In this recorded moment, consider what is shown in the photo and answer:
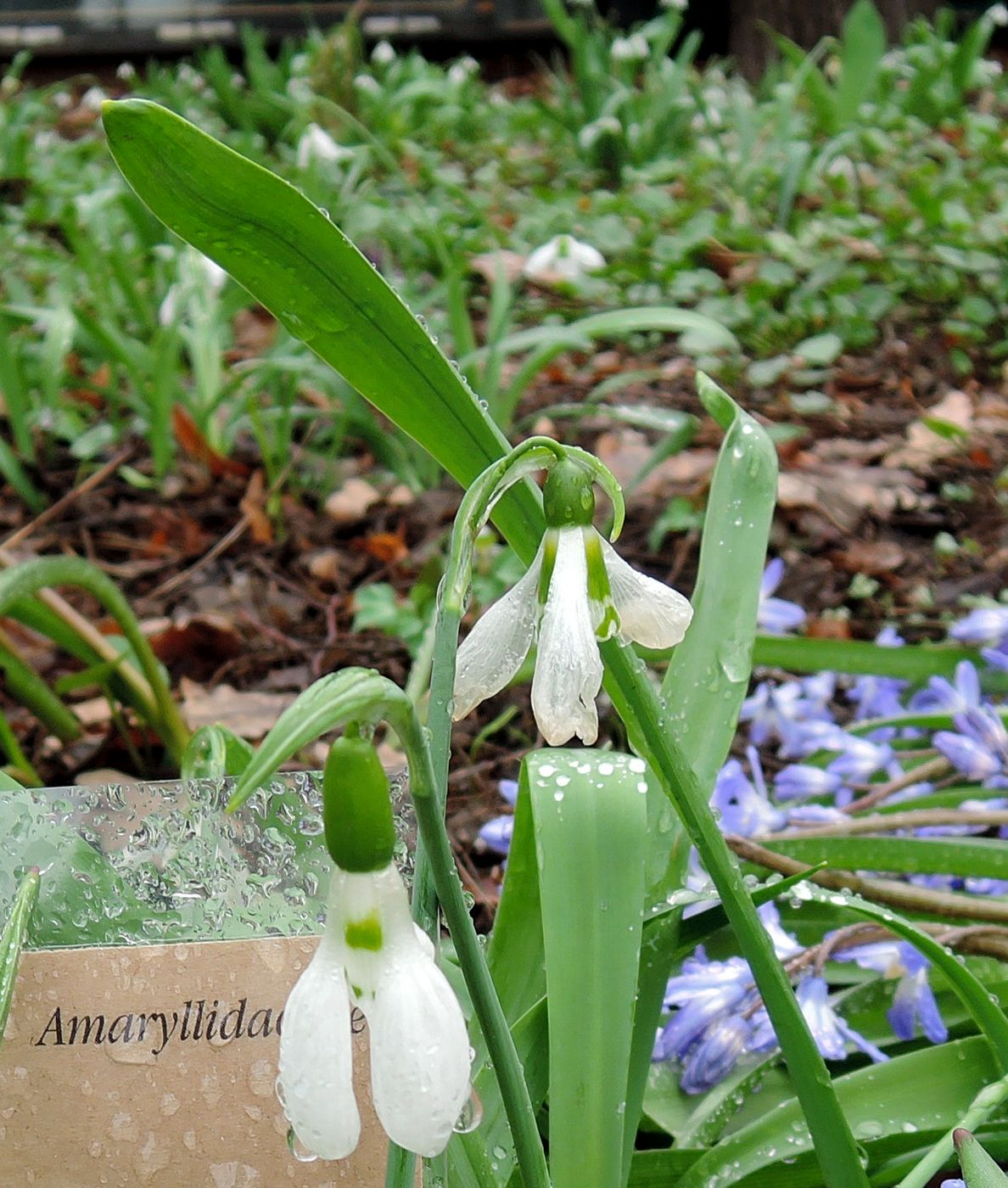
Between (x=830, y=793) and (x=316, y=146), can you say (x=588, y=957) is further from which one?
(x=316, y=146)

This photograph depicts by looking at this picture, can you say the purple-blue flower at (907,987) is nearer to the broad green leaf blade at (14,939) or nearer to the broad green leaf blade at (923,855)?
the broad green leaf blade at (923,855)

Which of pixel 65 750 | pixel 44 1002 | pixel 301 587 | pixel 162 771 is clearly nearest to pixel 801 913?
pixel 44 1002

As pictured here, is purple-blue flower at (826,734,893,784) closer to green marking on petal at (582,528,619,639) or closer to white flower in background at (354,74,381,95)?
green marking on petal at (582,528,619,639)

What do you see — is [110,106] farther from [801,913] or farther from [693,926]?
[801,913]

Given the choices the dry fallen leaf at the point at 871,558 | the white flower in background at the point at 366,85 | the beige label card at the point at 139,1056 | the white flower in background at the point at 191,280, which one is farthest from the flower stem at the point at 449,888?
the white flower in background at the point at 366,85

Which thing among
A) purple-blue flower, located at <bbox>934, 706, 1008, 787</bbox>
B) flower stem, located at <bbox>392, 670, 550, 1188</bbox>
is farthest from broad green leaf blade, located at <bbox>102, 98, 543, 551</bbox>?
purple-blue flower, located at <bbox>934, 706, 1008, 787</bbox>
